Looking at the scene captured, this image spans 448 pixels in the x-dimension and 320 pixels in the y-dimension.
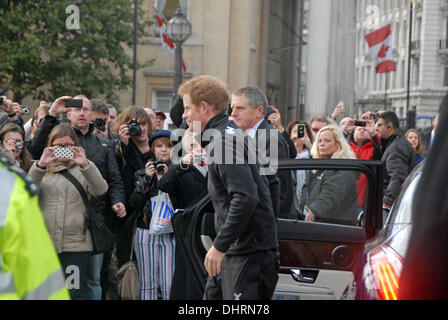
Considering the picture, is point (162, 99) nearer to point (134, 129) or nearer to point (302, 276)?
point (134, 129)

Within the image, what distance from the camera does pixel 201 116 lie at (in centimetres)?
603

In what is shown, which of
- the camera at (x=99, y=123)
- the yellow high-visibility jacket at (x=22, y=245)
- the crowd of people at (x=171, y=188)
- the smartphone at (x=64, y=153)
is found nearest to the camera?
the yellow high-visibility jacket at (x=22, y=245)

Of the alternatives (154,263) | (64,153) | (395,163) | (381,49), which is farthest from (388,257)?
(381,49)

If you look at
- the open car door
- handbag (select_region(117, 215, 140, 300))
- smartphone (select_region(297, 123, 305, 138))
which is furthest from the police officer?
smartphone (select_region(297, 123, 305, 138))

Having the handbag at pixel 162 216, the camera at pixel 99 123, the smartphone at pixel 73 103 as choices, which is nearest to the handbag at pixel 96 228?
the handbag at pixel 162 216

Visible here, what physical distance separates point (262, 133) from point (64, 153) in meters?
1.81

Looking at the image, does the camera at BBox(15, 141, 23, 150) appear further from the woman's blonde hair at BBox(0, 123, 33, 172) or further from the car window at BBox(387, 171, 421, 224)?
the car window at BBox(387, 171, 421, 224)

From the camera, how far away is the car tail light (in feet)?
12.7

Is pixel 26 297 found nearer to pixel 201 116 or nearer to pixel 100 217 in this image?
pixel 201 116

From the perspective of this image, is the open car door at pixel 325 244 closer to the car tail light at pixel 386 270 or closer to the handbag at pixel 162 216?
the handbag at pixel 162 216

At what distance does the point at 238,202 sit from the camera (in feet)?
17.4

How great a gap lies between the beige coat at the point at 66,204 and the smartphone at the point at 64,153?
0.54 ft

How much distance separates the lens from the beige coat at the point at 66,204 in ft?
26.0

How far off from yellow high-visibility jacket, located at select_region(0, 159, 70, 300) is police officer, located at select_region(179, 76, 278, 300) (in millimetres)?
2753
